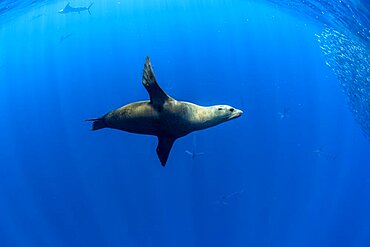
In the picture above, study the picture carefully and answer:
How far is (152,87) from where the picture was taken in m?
4.18

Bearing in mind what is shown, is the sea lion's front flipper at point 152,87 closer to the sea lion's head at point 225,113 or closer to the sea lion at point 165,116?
the sea lion at point 165,116

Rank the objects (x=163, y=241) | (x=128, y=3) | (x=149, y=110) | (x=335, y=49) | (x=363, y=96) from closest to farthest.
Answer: (x=149, y=110) < (x=363, y=96) < (x=335, y=49) < (x=163, y=241) < (x=128, y=3)

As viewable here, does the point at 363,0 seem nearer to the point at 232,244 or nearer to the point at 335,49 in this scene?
the point at 335,49

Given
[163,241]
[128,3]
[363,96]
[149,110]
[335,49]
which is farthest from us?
[128,3]

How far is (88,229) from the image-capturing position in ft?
78.6

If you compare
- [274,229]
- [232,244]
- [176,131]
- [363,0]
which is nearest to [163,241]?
[232,244]

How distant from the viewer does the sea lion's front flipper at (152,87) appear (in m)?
4.09

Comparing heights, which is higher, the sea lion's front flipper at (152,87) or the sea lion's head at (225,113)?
the sea lion's front flipper at (152,87)

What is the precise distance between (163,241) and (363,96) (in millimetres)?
14037

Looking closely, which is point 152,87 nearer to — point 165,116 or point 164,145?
point 165,116

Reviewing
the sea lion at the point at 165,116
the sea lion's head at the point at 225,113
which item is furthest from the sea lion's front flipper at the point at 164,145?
the sea lion's head at the point at 225,113

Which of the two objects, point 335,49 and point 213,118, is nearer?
point 213,118

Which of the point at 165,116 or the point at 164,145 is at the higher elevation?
the point at 165,116

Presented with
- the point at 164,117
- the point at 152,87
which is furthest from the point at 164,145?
the point at 152,87
